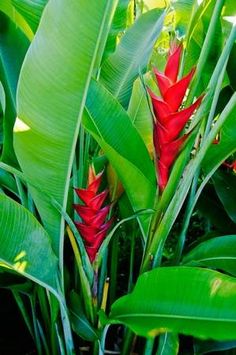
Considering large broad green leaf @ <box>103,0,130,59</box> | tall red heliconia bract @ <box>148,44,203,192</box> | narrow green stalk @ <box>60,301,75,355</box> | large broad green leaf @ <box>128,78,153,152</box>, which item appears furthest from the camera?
large broad green leaf @ <box>103,0,130,59</box>

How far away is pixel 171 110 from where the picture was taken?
78 centimetres

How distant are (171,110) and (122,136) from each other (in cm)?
11

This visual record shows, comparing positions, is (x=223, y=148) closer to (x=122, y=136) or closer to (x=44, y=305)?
(x=122, y=136)

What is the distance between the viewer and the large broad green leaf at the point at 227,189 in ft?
3.77

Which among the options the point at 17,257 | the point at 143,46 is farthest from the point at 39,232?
the point at 143,46

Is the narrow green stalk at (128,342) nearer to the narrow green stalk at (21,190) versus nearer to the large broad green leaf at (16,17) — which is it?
the narrow green stalk at (21,190)

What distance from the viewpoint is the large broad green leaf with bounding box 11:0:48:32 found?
3.12 feet

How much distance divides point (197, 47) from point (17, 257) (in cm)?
60

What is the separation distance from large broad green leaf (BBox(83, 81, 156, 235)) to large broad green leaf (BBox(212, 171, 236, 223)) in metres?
0.32

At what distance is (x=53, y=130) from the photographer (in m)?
0.75

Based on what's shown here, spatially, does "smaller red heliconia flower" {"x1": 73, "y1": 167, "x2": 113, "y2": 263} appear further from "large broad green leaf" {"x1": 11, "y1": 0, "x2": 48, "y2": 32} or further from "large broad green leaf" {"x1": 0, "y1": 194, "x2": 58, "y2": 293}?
"large broad green leaf" {"x1": 11, "y1": 0, "x2": 48, "y2": 32}

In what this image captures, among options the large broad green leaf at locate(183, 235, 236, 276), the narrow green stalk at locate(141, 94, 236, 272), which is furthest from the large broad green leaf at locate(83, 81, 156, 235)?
the large broad green leaf at locate(183, 235, 236, 276)

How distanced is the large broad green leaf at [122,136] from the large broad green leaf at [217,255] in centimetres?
15

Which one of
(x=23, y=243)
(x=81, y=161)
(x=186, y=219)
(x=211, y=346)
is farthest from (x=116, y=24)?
(x=211, y=346)
